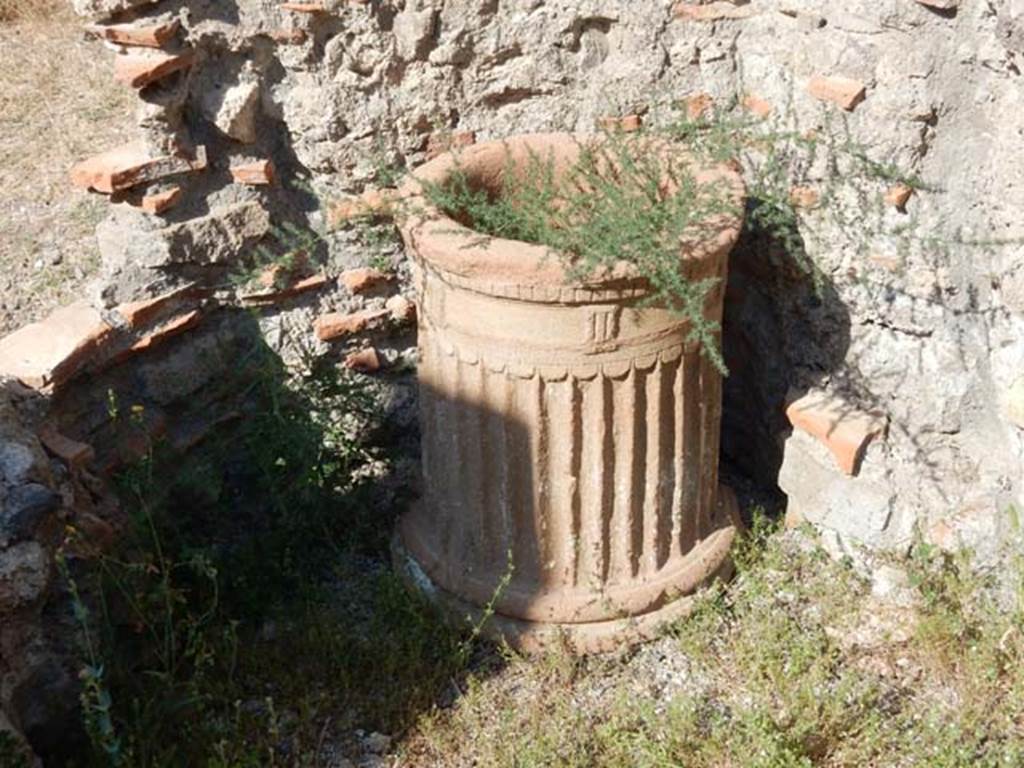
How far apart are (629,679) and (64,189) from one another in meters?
2.69

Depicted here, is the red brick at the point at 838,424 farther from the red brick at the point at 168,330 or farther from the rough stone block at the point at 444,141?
the red brick at the point at 168,330

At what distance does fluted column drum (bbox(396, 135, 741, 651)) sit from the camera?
3.25 metres

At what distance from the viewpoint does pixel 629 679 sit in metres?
3.56

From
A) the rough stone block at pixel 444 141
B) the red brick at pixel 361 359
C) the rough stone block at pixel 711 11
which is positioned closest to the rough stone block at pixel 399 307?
the red brick at pixel 361 359

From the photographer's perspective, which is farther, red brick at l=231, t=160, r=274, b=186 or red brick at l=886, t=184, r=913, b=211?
red brick at l=231, t=160, r=274, b=186

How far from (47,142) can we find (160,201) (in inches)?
61.6

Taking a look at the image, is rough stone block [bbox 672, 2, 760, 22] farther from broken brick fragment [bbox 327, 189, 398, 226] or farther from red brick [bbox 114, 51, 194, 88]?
red brick [bbox 114, 51, 194, 88]

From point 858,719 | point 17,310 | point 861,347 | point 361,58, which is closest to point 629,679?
point 858,719

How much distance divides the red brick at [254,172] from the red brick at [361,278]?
387 mm

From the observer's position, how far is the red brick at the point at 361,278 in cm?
404

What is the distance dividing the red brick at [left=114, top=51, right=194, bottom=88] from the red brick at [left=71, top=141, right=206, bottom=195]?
0.22 m

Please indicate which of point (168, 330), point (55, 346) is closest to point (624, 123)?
point (168, 330)

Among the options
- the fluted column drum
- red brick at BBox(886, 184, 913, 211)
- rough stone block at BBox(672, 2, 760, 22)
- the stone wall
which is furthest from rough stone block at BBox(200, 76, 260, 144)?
red brick at BBox(886, 184, 913, 211)

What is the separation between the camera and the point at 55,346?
3.61 meters
